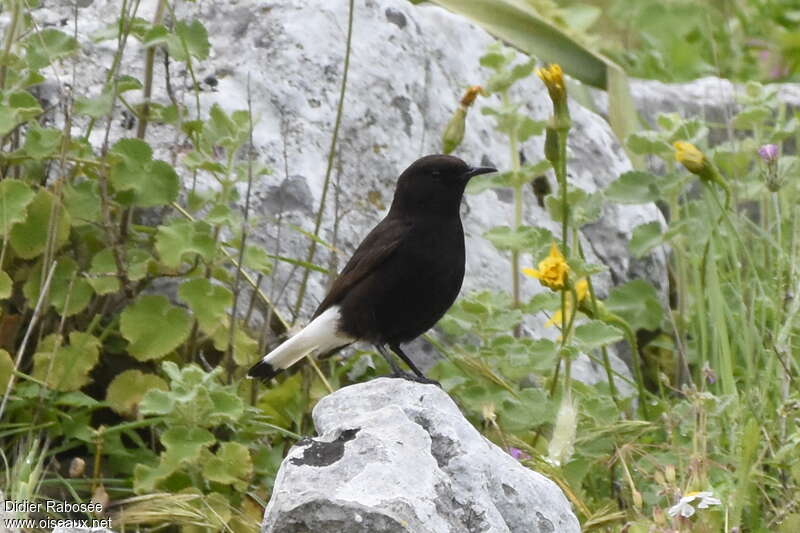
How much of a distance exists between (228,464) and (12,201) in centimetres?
104

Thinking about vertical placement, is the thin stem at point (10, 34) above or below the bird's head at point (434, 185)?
above

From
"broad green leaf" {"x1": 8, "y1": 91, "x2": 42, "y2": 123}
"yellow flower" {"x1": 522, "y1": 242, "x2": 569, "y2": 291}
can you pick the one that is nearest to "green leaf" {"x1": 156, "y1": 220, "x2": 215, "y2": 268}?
"broad green leaf" {"x1": 8, "y1": 91, "x2": 42, "y2": 123}

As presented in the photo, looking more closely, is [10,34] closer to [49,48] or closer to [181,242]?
[49,48]

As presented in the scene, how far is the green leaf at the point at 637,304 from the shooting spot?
5.33 meters

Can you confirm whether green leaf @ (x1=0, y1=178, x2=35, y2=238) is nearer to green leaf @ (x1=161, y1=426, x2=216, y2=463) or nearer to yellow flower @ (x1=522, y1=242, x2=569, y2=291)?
green leaf @ (x1=161, y1=426, x2=216, y2=463)

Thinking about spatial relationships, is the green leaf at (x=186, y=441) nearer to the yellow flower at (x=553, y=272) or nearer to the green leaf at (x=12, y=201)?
the green leaf at (x=12, y=201)

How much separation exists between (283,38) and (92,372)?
1553mm

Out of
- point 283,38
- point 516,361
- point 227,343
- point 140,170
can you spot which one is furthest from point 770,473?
point 283,38

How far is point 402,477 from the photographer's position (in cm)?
311

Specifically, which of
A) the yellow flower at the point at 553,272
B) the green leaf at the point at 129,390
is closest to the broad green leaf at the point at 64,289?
the green leaf at the point at 129,390

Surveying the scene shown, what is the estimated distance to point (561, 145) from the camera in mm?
4254

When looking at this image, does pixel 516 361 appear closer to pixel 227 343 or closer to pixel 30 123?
pixel 227 343

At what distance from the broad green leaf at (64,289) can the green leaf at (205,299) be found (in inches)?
12.1

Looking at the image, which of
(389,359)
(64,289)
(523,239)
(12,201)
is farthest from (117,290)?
(523,239)
